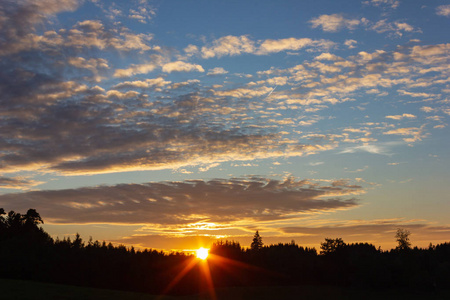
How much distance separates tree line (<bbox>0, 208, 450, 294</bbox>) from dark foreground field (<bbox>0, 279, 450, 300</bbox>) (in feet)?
11.8

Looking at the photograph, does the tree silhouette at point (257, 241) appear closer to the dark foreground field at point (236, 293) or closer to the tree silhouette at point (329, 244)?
the tree silhouette at point (329, 244)

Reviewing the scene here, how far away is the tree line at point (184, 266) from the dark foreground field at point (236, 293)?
3599mm

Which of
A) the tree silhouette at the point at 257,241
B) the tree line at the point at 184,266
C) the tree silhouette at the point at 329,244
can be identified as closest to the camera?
the tree line at the point at 184,266

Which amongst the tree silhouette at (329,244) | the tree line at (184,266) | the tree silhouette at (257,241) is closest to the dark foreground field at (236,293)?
the tree line at (184,266)

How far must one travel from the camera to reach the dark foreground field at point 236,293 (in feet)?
137

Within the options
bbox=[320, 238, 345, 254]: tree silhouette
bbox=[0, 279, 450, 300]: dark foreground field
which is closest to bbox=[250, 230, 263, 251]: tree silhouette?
bbox=[320, 238, 345, 254]: tree silhouette

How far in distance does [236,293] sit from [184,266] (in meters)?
11.8

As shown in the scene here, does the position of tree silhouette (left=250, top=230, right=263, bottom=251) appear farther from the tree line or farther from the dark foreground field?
the dark foreground field

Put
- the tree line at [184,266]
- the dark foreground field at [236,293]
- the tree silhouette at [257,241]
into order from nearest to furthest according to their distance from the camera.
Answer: the dark foreground field at [236,293] → the tree line at [184,266] → the tree silhouette at [257,241]

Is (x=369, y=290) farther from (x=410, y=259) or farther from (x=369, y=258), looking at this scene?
(x=410, y=259)

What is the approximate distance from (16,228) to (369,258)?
8044 cm

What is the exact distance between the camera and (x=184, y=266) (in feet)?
265

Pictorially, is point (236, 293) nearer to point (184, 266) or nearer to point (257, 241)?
point (184, 266)

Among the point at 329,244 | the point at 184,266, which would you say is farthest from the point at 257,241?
the point at 184,266
